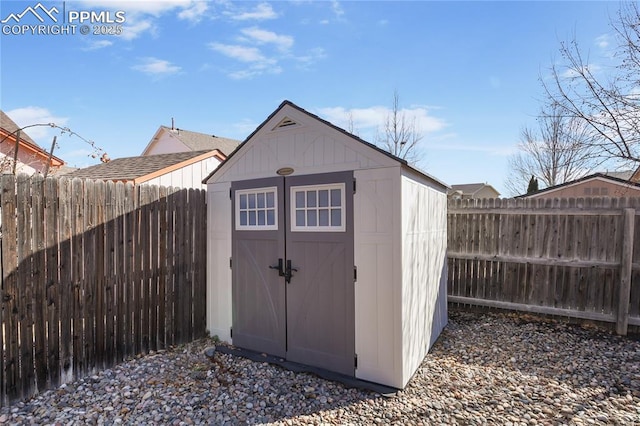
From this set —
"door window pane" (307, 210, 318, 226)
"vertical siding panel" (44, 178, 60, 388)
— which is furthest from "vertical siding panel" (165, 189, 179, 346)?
"door window pane" (307, 210, 318, 226)

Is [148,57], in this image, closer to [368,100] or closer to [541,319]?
[368,100]

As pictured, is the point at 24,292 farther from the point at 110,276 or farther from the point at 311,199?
the point at 311,199

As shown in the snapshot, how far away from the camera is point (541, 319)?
5.25 metres

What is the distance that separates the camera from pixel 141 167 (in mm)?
9711

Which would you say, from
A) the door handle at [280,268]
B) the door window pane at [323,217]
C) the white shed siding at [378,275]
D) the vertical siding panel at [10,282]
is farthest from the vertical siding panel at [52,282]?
the white shed siding at [378,275]

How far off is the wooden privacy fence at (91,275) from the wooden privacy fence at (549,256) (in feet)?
14.8

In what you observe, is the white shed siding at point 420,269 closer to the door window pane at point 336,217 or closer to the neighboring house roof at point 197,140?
the door window pane at point 336,217

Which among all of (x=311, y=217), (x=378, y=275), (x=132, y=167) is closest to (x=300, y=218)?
(x=311, y=217)

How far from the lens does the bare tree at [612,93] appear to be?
14.8ft

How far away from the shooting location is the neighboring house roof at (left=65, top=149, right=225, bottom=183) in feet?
28.9

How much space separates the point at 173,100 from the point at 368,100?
22.9 ft

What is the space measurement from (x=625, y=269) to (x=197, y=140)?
17898mm

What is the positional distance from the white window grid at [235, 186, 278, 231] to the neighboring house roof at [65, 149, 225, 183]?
18.4 ft

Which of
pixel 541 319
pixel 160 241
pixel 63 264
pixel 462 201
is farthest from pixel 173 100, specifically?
pixel 541 319
